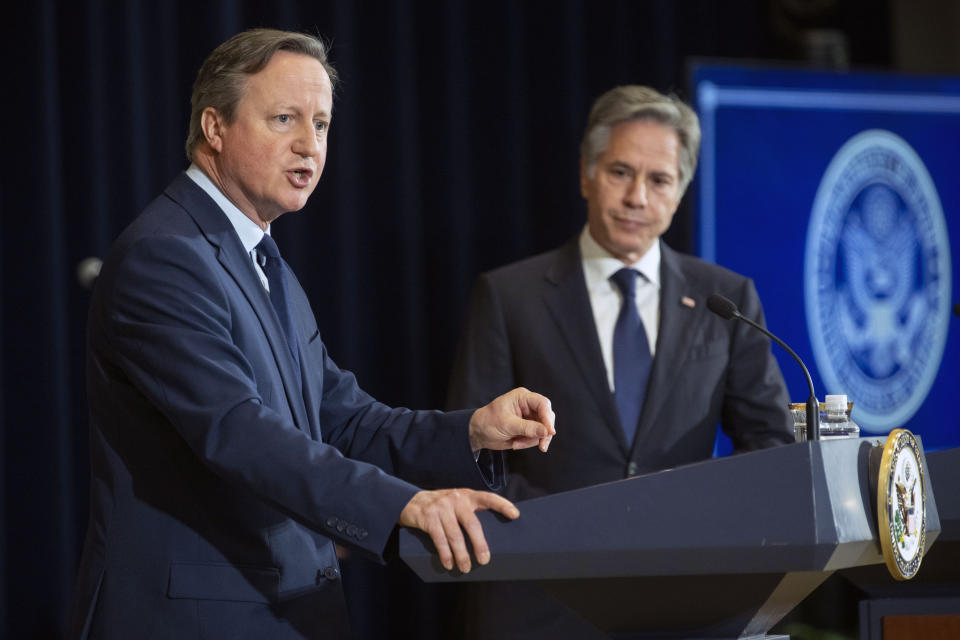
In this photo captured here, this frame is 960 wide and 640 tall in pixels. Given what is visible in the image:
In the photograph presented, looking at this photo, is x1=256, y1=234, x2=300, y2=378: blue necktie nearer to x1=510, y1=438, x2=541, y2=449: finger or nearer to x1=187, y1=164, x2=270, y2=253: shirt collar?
x1=187, y1=164, x2=270, y2=253: shirt collar

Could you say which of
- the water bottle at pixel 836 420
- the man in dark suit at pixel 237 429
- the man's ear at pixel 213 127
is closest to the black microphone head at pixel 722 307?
the water bottle at pixel 836 420

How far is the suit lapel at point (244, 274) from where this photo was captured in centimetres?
169

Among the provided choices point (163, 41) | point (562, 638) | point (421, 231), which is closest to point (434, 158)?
point (421, 231)

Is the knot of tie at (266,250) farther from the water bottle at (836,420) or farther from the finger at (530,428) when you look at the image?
the water bottle at (836,420)

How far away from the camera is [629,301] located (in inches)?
114

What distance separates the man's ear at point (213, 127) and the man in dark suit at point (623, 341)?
110 centimetres

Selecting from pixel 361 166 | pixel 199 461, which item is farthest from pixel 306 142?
pixel 361 166

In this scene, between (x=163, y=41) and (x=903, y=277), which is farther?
(x=903, y=277)

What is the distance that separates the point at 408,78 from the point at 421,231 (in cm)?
44

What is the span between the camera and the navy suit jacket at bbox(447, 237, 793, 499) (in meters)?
2.74

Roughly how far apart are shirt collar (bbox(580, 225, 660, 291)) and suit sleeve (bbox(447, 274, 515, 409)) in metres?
0.24

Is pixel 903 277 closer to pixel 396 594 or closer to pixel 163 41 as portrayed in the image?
pixel 396 594

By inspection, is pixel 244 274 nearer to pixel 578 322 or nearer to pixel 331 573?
pixel 331 573

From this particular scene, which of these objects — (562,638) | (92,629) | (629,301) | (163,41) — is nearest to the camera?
(92,629)
